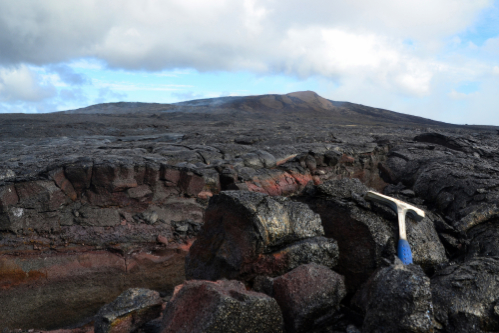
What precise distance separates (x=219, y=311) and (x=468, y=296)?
5.15 ft

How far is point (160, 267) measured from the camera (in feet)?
14.8

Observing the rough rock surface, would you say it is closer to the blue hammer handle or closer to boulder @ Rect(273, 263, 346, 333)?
boulder @ Rect(273, 263, 346, 333)

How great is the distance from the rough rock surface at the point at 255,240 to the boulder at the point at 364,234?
188mm

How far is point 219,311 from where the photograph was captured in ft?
6.27

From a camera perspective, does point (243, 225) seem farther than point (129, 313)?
Yes

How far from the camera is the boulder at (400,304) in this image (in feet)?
6.26

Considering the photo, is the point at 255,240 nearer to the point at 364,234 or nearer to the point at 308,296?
the point at 308,296

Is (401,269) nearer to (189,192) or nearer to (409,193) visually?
(409,193)

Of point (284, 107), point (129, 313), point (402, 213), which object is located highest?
point (284, 107)

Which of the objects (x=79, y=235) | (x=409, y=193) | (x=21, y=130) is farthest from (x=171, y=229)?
(x=21, y=130)

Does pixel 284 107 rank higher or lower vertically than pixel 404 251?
higher

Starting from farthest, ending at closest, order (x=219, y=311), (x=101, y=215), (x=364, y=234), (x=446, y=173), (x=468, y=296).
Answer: (x=446, y=173) → (x=101, y=215) → (x=364, y=234) → (x=468, y=296) → (x=219, y=311)

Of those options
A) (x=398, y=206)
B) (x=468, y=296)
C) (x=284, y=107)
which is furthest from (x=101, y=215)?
(x=284, y=107)

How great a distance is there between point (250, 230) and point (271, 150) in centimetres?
367
